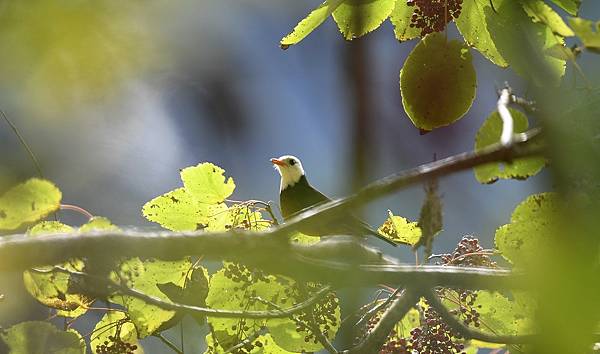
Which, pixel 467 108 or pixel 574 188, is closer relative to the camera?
pixel 574 188

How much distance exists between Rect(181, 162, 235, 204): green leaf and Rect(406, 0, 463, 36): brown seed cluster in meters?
0.21

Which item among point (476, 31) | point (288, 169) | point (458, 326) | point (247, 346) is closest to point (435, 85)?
point (476, 31)

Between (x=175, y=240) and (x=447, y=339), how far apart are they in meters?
0.44

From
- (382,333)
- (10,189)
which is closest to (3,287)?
(10,189)

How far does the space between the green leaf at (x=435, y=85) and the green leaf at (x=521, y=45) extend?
5cm

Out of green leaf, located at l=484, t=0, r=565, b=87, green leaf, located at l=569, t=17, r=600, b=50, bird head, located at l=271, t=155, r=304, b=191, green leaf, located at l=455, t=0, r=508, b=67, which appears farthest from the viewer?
bird head, located at l=271, t=155, r=304, b=191

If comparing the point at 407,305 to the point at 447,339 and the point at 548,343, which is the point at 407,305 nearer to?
→ the point at 447,339

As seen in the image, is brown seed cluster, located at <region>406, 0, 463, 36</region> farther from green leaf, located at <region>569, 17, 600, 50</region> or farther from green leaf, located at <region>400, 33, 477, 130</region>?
green leaf, located at <region>569, 17, 600, 50</region>

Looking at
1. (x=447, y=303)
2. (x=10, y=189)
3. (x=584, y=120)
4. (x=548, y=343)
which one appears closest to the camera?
(x=548, y=343)

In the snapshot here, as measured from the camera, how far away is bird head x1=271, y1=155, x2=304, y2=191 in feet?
3.38

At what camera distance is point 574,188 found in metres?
0.25

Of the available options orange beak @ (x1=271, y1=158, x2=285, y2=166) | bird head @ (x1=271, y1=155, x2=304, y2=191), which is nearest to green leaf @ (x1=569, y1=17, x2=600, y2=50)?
bird head @ (x1=271, y1=155, x2=304, y2=191)

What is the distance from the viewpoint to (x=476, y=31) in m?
0.55

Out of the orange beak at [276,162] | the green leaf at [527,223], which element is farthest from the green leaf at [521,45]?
the orange beak at [276,162]
